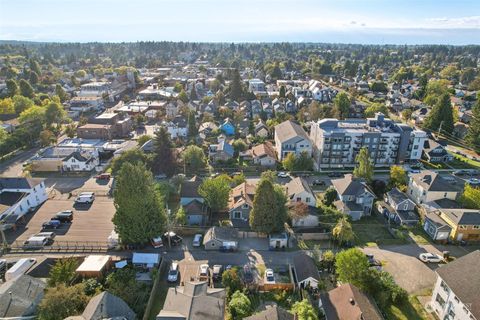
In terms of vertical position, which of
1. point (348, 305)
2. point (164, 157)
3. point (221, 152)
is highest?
point (164, 157)

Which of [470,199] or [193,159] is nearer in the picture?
[470,199]

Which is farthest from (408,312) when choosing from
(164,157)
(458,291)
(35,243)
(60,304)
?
(35,243)

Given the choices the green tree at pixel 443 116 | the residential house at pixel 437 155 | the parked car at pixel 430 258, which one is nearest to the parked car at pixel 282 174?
the parked car at pixel 430 258

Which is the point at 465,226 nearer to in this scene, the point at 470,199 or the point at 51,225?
the point at 470,199

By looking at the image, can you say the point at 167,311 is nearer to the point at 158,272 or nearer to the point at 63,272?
the point at 158,272

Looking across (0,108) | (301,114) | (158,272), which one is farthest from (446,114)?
(0,108)
